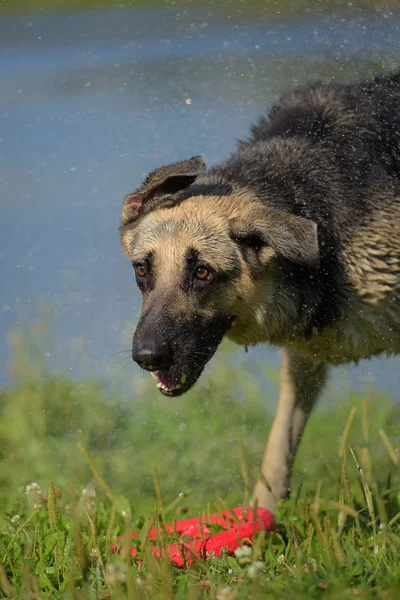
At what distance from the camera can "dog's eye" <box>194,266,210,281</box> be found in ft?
14.5

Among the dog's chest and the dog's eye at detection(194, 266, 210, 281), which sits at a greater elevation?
the dog's eye at detection(194, 266, 210, 281)

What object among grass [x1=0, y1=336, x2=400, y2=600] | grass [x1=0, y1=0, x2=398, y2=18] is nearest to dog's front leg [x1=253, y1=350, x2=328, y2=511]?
grass [x1=0, y1=336, x2=400, y2=600]

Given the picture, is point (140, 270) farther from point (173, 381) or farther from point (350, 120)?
point (350, 120)

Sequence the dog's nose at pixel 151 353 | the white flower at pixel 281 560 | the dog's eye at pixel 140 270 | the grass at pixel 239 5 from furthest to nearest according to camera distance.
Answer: the grass at pixel 239 5 → the dog's eye at pixel 140 270 → the dog's nose at pixel 151 353 → the white flower at pixel 281 560

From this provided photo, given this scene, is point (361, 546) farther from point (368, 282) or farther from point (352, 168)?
point (352, 168)

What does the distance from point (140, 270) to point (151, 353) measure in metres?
0.61

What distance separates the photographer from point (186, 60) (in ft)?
34.8

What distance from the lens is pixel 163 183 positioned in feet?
15.5

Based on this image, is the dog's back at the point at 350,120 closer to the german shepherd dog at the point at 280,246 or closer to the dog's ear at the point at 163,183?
the german shepherd dog at the point at 280,246

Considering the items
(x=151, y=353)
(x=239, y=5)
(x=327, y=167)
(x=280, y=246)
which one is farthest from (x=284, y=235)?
(x=239, y=5)

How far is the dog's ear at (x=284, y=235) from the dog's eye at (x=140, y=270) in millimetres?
494

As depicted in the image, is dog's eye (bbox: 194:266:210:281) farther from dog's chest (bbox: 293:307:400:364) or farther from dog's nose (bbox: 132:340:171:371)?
dog's chest (bbox: 293:307:400:364)

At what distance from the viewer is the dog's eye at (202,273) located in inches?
175

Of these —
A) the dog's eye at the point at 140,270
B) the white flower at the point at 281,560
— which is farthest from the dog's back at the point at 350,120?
the white flower at the point at 281,560
